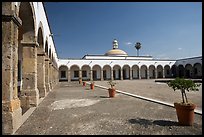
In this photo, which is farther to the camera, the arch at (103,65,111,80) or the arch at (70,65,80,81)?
the arch at (103,65,111,80)

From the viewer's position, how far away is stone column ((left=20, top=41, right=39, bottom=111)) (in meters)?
6.14

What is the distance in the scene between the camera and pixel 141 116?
180 inches

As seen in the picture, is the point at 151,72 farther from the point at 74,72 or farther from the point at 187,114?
the point at 187,114

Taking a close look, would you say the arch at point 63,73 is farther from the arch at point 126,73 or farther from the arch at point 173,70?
the arch at point 173,70

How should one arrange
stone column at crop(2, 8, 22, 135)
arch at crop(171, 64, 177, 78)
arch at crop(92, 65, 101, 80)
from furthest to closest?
1. arch at crop(171, 64, 177, 78)
2. arch at crop(92, 65, 101, 80)
3. stone column at crop(2, 8, 22, 135)

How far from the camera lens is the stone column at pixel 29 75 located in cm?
614

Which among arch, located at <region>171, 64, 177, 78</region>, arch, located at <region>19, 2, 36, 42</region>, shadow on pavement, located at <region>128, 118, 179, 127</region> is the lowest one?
shadow on pavement, located at <region>128, 118, 179, 127</region>

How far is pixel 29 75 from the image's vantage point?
630 cm

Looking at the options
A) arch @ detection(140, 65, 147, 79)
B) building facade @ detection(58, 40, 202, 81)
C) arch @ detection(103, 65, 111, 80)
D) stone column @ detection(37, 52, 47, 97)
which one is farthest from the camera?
A: arch @ detection(140, 65, 147, 79)

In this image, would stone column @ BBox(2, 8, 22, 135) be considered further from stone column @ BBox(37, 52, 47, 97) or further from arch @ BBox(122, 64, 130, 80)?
arch @ BBox(122, 64, 130, 80)

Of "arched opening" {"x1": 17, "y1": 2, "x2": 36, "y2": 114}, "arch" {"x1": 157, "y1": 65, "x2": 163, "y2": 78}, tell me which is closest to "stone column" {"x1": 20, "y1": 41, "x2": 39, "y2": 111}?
"arched opening" {"x1": 17, "y1": 2, "x2": 36, "y2": 114}

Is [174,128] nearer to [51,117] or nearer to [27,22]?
[51,117]

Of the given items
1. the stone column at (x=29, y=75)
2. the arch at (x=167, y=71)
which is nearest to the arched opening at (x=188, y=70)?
the arch at (x=167, y=71)

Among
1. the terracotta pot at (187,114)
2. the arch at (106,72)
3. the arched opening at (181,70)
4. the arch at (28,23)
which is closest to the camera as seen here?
the terracotta pot at (187,114)
